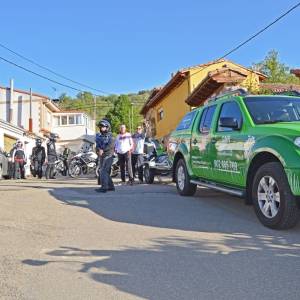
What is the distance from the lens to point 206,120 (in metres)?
9.09

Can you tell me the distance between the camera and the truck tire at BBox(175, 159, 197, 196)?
9.77 m

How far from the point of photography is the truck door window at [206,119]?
8.84 m

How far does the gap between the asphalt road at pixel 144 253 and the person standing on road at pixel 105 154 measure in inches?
78.7

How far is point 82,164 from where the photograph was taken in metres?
20.7

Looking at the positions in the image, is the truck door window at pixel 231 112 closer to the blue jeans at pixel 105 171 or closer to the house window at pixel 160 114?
the blue jeans at pixel 105 171

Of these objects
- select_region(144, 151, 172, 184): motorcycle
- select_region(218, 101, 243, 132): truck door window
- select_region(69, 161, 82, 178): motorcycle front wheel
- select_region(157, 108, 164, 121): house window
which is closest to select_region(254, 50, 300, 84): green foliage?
select_region(157, 108, 164, 121): house window

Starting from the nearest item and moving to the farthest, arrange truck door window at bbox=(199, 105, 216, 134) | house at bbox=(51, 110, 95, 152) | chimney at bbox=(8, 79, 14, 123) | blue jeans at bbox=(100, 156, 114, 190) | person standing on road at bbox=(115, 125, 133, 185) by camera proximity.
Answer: truck door window at bbox=(199, 105, 216, 134)
blue jeans at bbox=(100, 156, 114, 190)
person standing on road at bbox=(115, 125, 133, 185)
chimney at bbox=(8, 79, 14, 123)
house at bbox=(51, 110, 95, 152)

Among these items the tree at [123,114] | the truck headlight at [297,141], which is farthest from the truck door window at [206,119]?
the tree at [123,114]

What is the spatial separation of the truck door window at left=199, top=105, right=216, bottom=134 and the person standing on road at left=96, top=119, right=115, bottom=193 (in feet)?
8.47

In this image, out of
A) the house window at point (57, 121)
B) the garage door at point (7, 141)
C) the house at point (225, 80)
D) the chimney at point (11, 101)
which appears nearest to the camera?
the house at point (225, 80)

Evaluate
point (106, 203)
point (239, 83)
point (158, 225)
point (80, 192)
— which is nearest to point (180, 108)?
point (239, 83)

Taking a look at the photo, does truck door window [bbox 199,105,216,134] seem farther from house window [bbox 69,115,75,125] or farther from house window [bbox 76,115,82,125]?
house window [bbox 76,115,82,125]

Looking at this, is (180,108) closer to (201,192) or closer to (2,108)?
(201,192)

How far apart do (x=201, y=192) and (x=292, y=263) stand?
5777mm
